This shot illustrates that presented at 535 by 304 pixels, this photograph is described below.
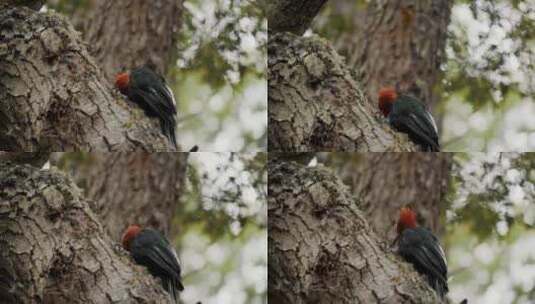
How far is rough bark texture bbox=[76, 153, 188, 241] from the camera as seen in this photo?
252cm

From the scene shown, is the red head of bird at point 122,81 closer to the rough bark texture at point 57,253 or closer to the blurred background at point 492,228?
the rough bark texture at point 57,253

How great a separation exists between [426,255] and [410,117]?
0.43 m

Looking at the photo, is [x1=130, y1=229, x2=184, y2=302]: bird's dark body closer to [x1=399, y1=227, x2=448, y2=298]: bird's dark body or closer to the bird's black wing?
[x1=399, y1=227, x2=448, y2=298]: bird's dark body

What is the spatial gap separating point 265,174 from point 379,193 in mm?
362

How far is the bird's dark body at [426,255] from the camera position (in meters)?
2.51

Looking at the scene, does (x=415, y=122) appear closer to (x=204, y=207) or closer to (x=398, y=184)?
(x=398, y=184)

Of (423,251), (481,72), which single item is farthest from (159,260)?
(481,72)

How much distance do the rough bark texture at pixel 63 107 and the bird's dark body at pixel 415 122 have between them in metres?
0.71

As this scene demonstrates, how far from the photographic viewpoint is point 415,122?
251 centimetres

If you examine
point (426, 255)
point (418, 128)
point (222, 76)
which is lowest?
point (426, 255)

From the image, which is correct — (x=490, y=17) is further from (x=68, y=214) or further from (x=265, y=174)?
(x=68, y=214)

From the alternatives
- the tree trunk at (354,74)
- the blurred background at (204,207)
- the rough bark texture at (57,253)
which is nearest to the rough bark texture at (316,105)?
the tree trunk at (354,74)

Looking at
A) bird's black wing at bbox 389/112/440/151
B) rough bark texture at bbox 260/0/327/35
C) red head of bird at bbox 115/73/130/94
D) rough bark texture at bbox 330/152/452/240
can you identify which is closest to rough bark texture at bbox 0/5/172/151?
red head of bird at bbox 115/73/130/94

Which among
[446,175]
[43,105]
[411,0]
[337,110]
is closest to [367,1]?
[411,0]
